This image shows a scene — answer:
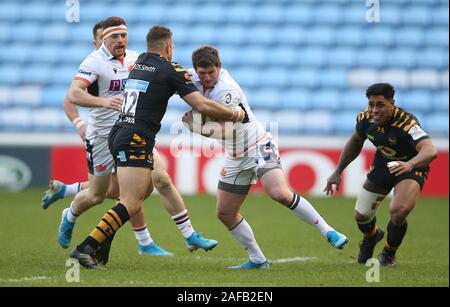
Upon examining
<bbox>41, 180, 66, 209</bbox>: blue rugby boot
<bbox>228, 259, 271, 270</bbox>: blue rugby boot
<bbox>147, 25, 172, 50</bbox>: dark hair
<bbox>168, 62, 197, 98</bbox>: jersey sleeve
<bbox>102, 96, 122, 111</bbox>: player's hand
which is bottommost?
<bbox>228, 259, 271, 270</bbox>: blue rugby boot

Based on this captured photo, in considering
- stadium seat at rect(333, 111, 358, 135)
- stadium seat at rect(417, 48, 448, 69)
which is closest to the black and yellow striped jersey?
→ stadium seat at rect(333, 111, 358, 135)

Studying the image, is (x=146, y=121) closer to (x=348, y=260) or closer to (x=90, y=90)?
(x=90, y=90)

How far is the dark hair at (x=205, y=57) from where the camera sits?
288 inches

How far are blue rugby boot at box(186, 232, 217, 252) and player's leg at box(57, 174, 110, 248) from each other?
38.8 inches

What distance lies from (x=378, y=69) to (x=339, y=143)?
12.2ft

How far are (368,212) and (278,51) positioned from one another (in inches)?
440

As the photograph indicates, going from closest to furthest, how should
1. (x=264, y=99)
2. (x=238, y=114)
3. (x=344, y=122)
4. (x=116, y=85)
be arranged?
(x=238, y=114) → (x=116, y=85) → (x=344, y=122) → (x=264, y=99)

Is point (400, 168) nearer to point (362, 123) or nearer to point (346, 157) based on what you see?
point (362, 123)

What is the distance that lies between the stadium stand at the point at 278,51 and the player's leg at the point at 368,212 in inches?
337

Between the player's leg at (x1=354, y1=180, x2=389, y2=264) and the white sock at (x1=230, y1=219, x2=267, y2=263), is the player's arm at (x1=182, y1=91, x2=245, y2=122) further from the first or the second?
the player's leg at (x1=354, y1=180, x2=389, y2=264)

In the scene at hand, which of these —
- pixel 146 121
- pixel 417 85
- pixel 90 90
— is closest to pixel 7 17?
pixel 417 85

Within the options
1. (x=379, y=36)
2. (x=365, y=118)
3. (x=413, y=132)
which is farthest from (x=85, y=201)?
(x=379, y=36)

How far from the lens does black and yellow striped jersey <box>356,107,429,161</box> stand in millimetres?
7914

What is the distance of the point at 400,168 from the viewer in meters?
7.54
